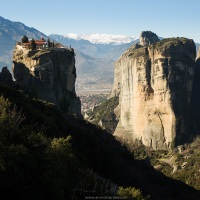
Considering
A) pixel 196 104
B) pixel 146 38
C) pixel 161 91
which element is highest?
pixel 146 38

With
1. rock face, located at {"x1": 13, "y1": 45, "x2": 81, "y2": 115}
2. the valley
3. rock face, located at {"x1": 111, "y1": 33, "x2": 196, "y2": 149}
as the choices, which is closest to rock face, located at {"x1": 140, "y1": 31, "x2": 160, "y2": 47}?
the valley

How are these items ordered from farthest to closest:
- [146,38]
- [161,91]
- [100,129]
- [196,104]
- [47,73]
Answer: [146,38], [196,104], [161,91], [47,73], [100,129]

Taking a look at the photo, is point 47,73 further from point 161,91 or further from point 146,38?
point 146,38

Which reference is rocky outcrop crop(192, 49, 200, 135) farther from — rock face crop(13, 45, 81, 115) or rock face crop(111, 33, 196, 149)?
rock face crop(13, 45, 81, 115)

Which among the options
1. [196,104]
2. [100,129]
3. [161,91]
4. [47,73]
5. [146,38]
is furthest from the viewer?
[146,38]

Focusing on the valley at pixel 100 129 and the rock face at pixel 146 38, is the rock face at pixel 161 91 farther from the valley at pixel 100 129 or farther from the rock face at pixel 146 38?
the rock face at pixel 146 38

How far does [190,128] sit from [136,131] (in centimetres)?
1470

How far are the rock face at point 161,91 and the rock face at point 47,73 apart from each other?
37.7 m

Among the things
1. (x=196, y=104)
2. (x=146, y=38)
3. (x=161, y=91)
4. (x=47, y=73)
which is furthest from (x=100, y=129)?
(x=146, y=38)

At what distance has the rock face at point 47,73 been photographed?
180ft

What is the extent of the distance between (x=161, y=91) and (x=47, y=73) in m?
44.2

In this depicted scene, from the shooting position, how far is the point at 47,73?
55719 millimetres

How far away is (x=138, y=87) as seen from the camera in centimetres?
9800

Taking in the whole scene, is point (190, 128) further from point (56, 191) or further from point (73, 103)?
point (56, 191)
